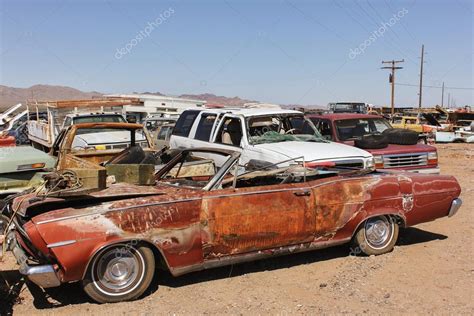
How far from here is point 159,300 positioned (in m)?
4.52

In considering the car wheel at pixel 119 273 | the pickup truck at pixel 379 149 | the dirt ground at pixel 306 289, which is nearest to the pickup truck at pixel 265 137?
the pickup truck at pixel 379 149

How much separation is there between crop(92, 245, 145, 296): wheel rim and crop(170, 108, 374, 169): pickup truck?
10.9 ft

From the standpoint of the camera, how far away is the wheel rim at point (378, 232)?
5.69m

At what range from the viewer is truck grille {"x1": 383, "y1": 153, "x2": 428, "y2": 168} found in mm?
9332

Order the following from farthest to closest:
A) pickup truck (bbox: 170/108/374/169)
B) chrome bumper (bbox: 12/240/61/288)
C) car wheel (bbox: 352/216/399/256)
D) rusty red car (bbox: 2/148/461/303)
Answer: pickup truck (bbox: 170/108/374/169)
car wheel (bbox: 352/216/399/256)
rusty red car (bbox: 2/148/461/303)
chrome bumper (bbox: 12/240/61/288)

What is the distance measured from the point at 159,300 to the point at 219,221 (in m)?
0.92

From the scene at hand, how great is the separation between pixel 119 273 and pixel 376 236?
3.04 metres

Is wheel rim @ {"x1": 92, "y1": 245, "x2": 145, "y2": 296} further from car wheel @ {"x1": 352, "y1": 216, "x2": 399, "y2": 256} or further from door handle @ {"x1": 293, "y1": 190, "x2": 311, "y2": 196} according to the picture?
car wheel @ {"x1": 352, "y1": 216, "x2": 399, "y2": 256}

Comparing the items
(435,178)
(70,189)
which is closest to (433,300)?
(435,178)

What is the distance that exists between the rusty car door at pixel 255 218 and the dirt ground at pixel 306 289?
15.6 inches

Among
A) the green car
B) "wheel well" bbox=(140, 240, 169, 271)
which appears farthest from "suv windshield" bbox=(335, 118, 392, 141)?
"wheel well" bbox=(140, 240, 169, 271)

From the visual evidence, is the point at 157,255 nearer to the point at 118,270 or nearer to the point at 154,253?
the point at 154,253

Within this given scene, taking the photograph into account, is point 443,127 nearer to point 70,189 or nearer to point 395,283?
point 395,283

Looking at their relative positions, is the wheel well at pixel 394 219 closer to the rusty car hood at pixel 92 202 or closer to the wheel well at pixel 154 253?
the rusty car hood at pixel 92 202
